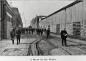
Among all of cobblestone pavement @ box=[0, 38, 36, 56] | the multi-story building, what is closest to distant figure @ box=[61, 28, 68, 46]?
cobblestone pavement @ box=[0, 38, 36, 56]

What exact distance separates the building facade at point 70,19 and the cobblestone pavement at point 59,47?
0.51 feet

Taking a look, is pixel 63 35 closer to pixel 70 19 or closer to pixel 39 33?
pixel 70 19

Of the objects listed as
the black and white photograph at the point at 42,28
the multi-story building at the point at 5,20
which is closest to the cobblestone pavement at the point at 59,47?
the black and white photograph at the point at 42,28

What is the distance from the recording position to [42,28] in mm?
2174

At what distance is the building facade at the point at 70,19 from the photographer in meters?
2.11

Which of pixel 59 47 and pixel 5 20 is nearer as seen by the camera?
pixel 5 20

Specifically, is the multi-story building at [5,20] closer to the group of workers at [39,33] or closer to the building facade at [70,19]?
the group of workers at [39,33]

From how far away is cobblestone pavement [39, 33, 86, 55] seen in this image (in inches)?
83.5

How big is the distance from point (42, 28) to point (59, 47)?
0.42m

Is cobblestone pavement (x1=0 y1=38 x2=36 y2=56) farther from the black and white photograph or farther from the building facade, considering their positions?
the building facade

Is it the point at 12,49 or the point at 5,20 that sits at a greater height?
the point at 5,20

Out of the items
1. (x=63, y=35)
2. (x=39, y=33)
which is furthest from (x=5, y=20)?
(x=63, y=35)

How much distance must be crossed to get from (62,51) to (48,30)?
1.35ft

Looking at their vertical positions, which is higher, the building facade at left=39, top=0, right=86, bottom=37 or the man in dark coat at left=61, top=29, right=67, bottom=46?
the building facade at left=39, top=0, right=86, bottom=37
